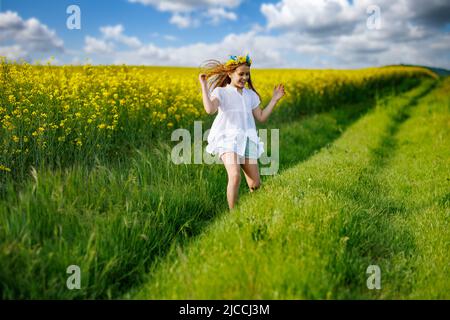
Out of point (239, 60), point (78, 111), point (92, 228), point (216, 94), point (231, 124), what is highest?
point (239, 60)

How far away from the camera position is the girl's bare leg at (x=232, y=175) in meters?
4.46

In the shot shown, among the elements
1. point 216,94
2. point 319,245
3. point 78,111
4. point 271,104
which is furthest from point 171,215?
point 78,111

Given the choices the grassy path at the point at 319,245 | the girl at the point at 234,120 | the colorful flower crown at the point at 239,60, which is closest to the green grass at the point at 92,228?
the grassy path at the point at 319,245

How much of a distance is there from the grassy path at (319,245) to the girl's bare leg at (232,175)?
0.65 ft

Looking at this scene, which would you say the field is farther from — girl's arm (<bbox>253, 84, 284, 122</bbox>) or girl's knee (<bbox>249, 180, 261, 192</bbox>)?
girl's arm (<bbox>253, 84, 284, 122</bbox>)

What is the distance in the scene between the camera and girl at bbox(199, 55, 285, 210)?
4.56 metres

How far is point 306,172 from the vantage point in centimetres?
594

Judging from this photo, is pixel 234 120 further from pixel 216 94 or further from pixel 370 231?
pixel 370 231

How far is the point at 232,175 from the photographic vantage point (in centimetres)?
448

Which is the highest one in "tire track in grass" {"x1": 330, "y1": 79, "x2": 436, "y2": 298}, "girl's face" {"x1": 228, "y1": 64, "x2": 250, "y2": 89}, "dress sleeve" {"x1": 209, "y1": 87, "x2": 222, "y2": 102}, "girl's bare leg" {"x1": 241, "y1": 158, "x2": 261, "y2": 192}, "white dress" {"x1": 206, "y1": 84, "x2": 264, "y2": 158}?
"girl's face" {"x1": 228, "y1": 64, "x2": 250, "y2": 89}

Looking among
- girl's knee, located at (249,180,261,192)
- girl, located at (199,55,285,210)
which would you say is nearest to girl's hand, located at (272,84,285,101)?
girl, located at (199,55,285,210)

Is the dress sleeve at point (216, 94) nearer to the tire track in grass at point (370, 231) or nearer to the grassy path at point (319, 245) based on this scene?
the grassy path at point (319, 245)

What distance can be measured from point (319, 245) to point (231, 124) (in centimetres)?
188

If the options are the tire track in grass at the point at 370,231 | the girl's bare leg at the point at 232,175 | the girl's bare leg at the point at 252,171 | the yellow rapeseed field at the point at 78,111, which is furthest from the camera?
the yellow rapeseed field at the point at 78,111
